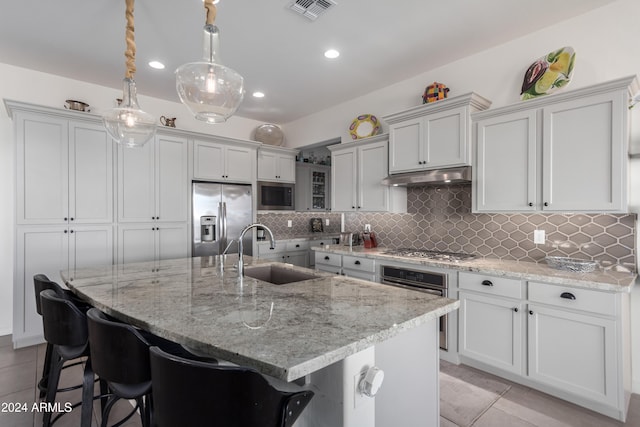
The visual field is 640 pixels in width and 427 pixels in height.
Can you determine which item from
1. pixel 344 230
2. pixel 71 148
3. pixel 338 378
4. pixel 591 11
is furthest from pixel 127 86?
pixel 591 11

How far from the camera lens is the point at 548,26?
2594 millimetres

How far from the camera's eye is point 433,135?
301cm

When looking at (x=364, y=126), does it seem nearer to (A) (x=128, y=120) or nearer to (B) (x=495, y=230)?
(B) (x=495, y=230)

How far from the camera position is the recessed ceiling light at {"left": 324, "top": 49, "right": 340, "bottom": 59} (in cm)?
300

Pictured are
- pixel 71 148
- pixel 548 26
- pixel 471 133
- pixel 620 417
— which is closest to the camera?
pixel 620 417

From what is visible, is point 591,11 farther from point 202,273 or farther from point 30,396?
point 30,396

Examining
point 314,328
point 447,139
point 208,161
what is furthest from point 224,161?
point 314,328

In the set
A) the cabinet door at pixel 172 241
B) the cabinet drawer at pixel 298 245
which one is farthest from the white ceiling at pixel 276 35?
the cabinet drawer at pixel 298 245

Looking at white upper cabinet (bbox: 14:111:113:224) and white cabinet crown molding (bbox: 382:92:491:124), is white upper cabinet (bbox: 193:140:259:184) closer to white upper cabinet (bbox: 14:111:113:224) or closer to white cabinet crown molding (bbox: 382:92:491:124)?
white upper cabinet (bbox: 14:111:113:224)

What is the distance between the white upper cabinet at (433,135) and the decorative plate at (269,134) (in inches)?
91.6

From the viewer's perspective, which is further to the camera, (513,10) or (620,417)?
(513,10)

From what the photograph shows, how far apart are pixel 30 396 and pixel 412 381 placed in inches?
104

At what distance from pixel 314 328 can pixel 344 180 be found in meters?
3.04

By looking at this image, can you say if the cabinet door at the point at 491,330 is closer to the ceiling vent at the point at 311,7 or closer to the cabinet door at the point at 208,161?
the ceiling vent at the point at 311,7
